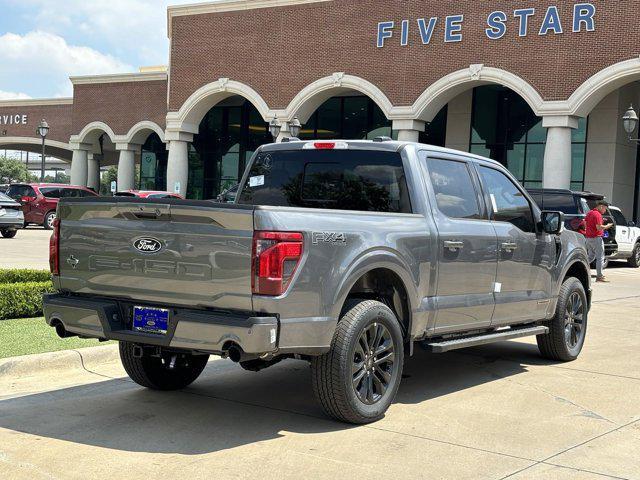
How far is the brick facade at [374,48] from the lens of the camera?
31453 mm

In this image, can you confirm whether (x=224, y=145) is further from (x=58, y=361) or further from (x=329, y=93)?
(x=58, y=361)

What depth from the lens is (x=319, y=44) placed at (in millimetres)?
37906

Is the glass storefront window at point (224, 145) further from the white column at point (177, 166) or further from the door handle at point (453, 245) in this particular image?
the door handle at point (453, 245)

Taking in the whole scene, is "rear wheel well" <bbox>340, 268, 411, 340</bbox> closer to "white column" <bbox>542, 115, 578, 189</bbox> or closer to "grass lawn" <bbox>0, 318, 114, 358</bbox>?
"grass lawn" <bbox>0, 318, 114, 358</bbox>

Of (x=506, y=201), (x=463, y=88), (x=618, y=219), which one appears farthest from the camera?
(x=463, y=88)

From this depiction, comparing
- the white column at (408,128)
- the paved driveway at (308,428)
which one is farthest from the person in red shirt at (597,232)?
the white column at (408,128)

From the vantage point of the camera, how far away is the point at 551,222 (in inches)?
314

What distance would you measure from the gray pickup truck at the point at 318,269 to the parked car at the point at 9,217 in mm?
19146

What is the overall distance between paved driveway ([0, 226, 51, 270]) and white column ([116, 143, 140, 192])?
20377 mm

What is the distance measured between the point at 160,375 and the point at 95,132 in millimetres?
47348

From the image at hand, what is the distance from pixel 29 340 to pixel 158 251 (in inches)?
130

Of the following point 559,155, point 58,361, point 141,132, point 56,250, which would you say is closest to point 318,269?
point 56,250

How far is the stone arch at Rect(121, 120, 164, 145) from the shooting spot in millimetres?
47938

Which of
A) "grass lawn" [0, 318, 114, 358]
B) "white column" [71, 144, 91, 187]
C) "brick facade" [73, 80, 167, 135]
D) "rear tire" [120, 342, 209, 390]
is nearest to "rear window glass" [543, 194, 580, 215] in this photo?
"grass lawn" [0, 318, 114, 358]
